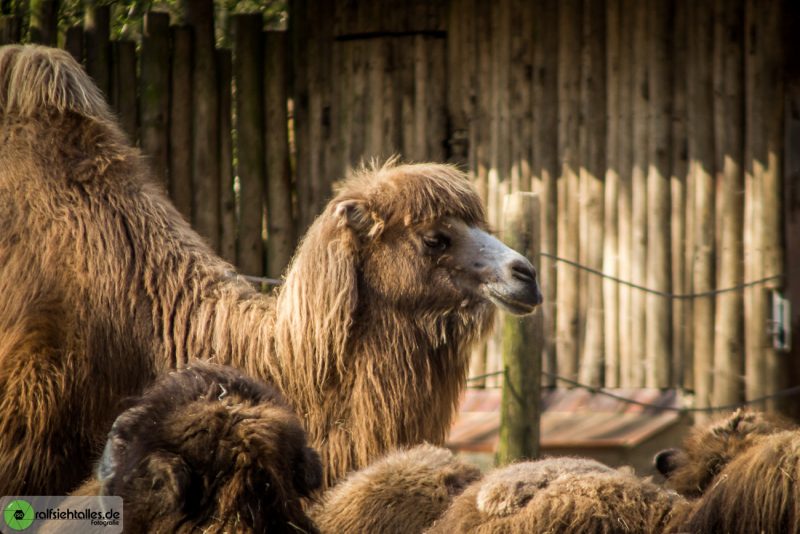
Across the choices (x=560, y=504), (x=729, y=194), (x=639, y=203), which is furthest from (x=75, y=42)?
(x=560, y=504)

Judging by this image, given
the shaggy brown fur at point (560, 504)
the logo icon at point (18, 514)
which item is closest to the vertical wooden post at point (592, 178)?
the logo icon at point (18, 514)

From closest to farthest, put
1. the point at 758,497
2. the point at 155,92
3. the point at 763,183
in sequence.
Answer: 1. the point at 758,497
2. the point at 763,183
3. the point at 155,92

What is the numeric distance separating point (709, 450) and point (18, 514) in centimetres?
236

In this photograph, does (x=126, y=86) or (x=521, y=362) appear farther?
(x=126, y=86)

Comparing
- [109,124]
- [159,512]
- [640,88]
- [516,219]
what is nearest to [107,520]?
[159,512]

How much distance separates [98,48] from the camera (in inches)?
372

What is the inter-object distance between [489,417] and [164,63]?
334 cm

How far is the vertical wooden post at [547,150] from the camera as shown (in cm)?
940

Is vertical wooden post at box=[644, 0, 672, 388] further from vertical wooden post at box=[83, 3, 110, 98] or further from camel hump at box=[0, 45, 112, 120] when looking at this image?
camel hump at box=[0, 45, 112, 120]

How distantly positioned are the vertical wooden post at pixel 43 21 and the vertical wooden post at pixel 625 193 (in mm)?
4050

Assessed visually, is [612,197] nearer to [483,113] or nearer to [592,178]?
[592,178]

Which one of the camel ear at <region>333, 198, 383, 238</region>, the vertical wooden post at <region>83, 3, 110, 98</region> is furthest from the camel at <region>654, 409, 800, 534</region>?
the vertical wooden post at <region>83, 3, 110, 98</region>

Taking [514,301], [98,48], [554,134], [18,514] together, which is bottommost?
[18,514]

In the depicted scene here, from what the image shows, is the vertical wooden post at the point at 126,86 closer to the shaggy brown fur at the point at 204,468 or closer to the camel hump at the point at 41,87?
the camel hump at the point at 41,87
